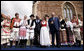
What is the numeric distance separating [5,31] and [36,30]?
185cm

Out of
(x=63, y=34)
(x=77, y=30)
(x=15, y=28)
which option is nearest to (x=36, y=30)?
(x=15, y=28)

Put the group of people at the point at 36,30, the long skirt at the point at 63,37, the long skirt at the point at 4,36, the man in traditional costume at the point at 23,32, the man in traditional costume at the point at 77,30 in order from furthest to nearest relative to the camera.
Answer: the long skirt at the point at 63,37, the man in traditional costume at the point at 77,30, the man in traditional costume at the point at 23,32, the group of people at the point at 36,30, the long skirt at the point at 4,36

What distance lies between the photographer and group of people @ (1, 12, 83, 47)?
6074 mm

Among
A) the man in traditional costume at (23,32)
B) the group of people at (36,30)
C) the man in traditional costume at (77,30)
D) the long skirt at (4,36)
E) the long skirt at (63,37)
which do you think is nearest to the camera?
the long skirt at (4,36)

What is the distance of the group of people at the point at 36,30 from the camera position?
19.9 ft

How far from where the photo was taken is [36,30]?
22.7 ft

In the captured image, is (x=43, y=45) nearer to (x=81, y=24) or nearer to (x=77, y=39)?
(x=77, y=39)

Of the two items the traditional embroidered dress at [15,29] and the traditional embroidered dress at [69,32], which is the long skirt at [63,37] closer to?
the traditional embroidered dress at [69,32]

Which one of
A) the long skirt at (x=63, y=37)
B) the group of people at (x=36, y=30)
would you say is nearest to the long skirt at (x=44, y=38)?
the group of people at (x=36, y=30)

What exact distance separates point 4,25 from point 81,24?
4599 mm

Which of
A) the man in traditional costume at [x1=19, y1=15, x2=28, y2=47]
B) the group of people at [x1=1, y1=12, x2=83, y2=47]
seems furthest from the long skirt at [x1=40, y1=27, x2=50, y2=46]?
the man in traditional costume at [x1=19, y1=15, x2=28, y2=47]

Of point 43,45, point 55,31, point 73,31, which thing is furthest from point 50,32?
point 73,31

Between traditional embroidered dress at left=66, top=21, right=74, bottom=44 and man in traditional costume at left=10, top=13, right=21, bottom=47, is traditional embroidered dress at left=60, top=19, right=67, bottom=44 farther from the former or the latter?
man in traditional costume at left=10, top=13, right=21, bottom=47

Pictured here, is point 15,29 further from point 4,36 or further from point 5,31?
A: point 4,36
